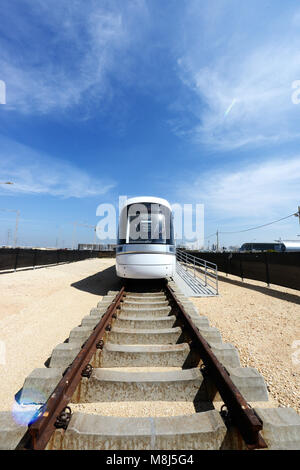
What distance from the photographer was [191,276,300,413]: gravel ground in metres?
2.98

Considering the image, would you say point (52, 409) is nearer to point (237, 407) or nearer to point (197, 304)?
point (237, 407)

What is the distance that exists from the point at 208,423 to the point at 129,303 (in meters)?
→ 4.18

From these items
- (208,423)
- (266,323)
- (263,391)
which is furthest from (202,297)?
(208,423)

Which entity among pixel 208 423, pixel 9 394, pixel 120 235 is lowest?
pixel 9 394

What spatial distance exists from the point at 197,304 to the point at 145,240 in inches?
123

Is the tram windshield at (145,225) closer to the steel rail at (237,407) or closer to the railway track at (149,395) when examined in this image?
the railway track at (149,395)

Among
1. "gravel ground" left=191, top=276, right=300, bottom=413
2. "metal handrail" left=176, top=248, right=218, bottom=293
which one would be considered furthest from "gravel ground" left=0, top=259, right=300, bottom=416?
"metal handrail" left=176, top=248, right=218, bottom=293

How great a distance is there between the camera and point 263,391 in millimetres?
2465

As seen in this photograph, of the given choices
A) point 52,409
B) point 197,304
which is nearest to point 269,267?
point 197,304

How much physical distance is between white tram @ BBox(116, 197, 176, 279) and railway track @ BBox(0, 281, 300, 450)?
2.40m

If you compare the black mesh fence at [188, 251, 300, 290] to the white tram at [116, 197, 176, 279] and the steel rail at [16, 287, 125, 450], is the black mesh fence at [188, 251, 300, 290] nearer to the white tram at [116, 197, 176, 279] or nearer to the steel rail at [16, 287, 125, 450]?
the white tram at [116, 197, 176, 279]

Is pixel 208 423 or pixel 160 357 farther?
pixel 160 357
